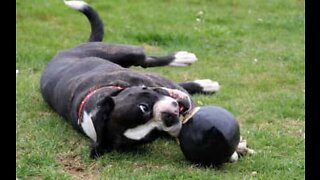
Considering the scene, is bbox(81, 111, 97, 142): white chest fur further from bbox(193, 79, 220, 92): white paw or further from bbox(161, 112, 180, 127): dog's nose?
bbox(193, 79, 220, 92): white paw

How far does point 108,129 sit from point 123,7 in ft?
20.8

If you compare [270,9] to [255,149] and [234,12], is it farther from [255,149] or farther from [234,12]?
[255,149]

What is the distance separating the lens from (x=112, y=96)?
193 inches

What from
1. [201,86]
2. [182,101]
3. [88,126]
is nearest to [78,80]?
[88,126]

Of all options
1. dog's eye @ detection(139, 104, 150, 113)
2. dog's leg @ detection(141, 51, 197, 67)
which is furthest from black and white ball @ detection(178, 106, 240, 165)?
dog's leg @ detection(141, 51, 197, 67)

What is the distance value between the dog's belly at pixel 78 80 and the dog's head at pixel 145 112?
495 millimetres

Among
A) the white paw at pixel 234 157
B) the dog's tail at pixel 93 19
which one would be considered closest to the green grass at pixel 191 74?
the white paw at pixel 234 157

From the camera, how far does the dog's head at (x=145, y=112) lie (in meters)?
4.52

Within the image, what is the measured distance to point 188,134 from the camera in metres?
4.53

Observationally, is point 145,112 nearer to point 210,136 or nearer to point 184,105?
point 184,105

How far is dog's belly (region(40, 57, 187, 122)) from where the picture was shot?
5.30 m

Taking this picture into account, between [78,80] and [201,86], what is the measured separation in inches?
57.5
